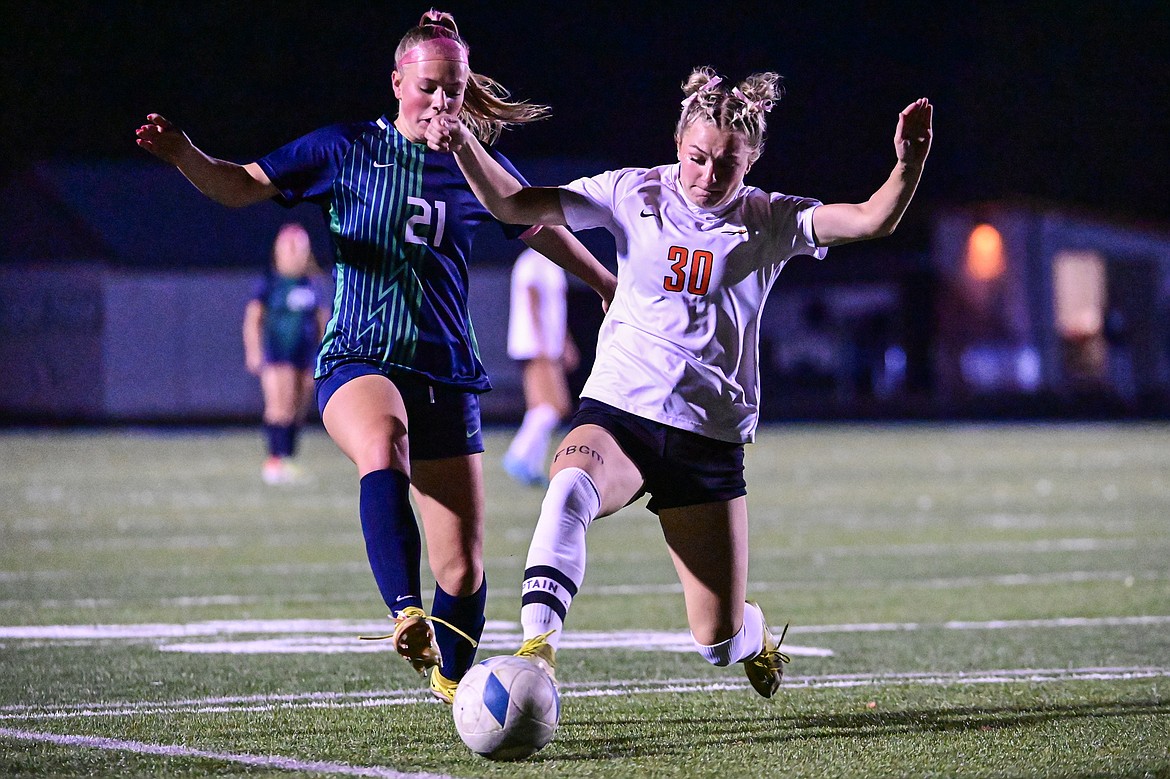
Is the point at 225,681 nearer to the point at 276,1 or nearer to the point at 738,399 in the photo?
the point at 738,399

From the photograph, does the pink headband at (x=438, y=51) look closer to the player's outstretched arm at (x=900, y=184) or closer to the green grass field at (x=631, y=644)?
the player's outstretched arm at (x=900, y=184)

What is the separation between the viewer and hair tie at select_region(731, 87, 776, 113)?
5.37 metres

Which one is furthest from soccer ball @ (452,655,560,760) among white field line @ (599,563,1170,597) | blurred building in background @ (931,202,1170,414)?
blurred building in background @ (931,202,1170,414)

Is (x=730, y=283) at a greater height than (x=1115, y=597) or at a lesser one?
greater

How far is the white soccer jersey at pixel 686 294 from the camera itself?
5340 mm

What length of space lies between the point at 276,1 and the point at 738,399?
41446mm

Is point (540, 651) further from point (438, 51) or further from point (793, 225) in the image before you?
point (438, 51)

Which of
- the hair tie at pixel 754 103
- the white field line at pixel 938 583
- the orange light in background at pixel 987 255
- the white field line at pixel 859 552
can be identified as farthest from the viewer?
the orange light in background at pixel 987 255

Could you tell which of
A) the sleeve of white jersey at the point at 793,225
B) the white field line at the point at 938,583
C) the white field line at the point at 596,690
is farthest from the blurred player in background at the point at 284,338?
the sleeve of white jersey at the point at 793,225

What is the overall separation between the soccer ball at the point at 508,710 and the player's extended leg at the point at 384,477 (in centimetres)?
30

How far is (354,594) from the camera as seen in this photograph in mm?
9656

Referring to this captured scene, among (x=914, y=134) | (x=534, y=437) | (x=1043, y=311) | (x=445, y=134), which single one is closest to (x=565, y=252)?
(x=445, y=134)

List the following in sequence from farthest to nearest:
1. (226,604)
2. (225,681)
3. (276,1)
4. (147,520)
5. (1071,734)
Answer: (276,1) → (147,520) → (226,604) → (225,681) → (1071,734)

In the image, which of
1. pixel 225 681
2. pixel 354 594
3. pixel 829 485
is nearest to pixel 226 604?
pixel 354 594
